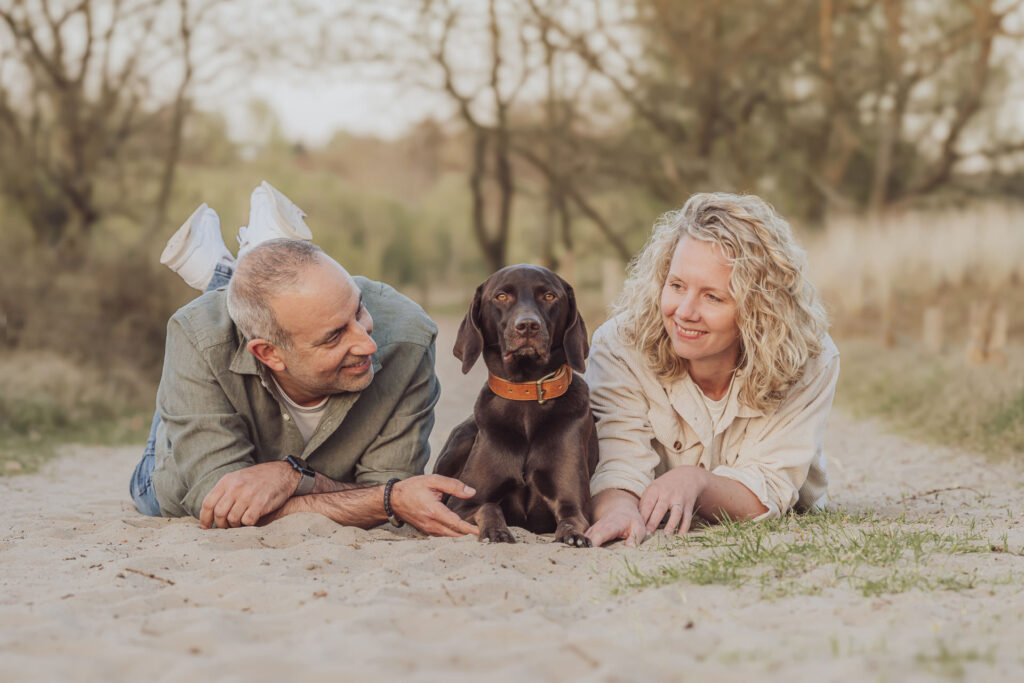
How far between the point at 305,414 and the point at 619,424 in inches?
54.6

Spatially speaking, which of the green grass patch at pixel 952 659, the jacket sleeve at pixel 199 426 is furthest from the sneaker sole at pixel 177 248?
the green grass patch at pixel 952 659

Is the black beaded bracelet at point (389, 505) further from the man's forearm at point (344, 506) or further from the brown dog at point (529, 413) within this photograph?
the brown dog at point (529, 413)

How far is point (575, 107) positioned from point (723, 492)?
17.6 m

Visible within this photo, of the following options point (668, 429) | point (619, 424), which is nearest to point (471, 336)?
point (619, 424)

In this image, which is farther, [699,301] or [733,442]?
[733,442]

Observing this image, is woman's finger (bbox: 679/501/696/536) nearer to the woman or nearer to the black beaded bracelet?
the woman

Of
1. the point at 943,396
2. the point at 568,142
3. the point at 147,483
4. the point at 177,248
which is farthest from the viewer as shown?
the point at 568,142

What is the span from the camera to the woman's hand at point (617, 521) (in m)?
3.72

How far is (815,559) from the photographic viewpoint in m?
3.20

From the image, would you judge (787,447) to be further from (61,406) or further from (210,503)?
(61,406)

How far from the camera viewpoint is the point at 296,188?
20.2 metres

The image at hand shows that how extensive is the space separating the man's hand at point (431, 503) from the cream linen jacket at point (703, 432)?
0.65m

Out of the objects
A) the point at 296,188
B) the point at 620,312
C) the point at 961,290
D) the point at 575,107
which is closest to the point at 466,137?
the point at 575,107

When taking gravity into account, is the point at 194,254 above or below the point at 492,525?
above
